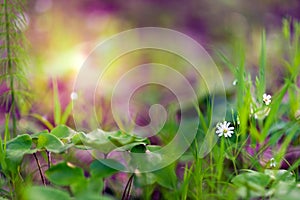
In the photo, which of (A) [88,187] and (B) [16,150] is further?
(B) [16,150]

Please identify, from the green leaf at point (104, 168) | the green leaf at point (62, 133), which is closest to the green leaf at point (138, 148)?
the green leaf at point (104, 168)

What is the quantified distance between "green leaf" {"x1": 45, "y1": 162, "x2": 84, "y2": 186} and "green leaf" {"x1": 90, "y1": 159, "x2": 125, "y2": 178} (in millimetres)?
28

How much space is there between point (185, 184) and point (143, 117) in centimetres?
66

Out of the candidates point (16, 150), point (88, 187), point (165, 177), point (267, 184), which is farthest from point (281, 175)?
point (16, 150)

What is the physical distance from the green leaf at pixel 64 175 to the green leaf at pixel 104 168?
0.09 ft

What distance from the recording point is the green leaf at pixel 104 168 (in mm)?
963

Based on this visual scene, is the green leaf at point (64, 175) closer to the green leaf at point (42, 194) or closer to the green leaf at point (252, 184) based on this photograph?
the green leaf at point (42, 194)

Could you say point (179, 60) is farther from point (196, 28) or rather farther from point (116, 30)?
point (196, 28)

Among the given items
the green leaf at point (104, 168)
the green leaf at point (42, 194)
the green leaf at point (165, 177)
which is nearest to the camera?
the green leaf at point (42, 194)

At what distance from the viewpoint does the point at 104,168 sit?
3.21ft

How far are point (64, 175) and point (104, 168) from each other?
8cm

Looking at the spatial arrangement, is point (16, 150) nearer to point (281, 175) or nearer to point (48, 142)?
point (48, 142)

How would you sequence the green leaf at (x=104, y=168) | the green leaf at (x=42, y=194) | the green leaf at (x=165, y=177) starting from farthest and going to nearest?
the green leaf at (x=165, y=177), the green leaf at (x=104, y=168), the green leaf at (x=42, y=194)

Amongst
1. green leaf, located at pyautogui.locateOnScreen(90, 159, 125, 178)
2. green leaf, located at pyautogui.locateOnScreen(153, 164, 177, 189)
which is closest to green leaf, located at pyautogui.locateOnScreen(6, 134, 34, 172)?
green leaf, located at pyautogui.locateOnScreen(90, 159, 125, 178)
